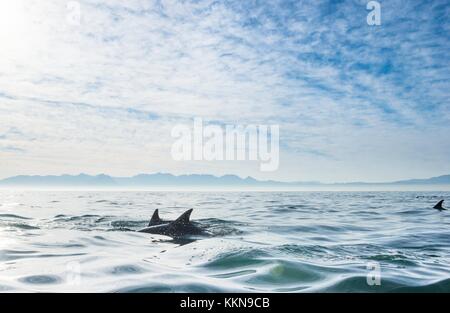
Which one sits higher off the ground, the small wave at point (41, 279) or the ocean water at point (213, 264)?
the small wave at point (41, 279)

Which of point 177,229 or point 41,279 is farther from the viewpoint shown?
point 177,229

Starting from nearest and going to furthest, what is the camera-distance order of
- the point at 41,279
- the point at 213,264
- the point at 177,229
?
the point at 41,279 → the point at 213,264 → the point at 177,229

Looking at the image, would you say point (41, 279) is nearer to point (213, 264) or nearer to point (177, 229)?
point (213, 264)

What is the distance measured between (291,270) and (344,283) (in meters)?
1.33

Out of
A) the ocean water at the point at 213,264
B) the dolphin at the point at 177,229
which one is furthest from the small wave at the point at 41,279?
the dolphin at the point at 177,229

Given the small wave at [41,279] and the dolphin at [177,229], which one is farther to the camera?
the dolphin at [177,229]

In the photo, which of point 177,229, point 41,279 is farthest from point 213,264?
point 177,229

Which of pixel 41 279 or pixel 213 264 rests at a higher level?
pixel 41 279

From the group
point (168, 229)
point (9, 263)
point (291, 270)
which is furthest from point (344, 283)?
point (168, 229)

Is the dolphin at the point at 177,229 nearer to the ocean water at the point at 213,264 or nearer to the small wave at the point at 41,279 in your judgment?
the ocean water at the point at 213,264

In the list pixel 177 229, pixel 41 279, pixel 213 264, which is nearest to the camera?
pixel 41 279
